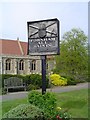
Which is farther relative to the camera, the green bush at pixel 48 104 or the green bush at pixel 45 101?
the green bush at pixel 45 101

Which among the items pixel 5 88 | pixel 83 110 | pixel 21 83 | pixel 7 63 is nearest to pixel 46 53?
pixel 83 110

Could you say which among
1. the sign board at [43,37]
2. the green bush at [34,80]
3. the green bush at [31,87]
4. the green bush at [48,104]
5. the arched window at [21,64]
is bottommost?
the green bush at [31,87]

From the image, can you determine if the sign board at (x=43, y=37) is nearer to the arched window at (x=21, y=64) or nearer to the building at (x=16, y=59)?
the building at (x=16, y=59)

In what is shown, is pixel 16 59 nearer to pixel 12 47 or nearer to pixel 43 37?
pixel 12 47

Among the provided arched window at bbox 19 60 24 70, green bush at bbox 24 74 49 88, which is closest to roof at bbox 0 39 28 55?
arched window at bbox 19 60 24 70

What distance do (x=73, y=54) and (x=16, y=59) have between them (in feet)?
37.1

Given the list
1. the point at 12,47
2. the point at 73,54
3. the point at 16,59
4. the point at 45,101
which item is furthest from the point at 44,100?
the point at 12,47

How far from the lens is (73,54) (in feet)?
97.9

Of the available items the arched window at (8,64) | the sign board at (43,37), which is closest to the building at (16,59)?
the arched window at (8,64)

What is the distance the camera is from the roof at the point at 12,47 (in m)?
38.2

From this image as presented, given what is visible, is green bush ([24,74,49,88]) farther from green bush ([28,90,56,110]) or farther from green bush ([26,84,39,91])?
green bush ([28,90,56,110])

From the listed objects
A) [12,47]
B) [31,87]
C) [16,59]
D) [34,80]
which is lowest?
[31,87]

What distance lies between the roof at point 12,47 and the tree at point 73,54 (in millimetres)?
10405

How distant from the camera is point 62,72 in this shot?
29.6 meters
